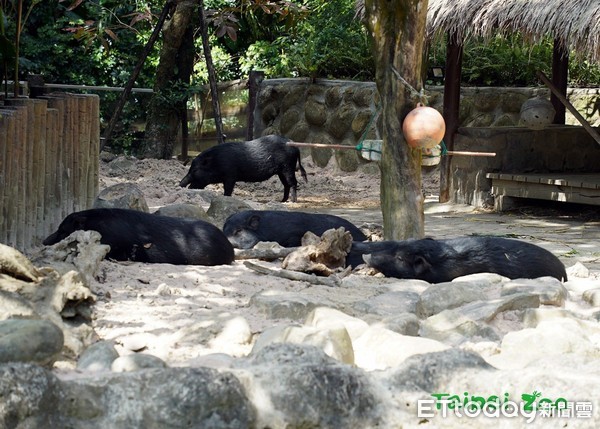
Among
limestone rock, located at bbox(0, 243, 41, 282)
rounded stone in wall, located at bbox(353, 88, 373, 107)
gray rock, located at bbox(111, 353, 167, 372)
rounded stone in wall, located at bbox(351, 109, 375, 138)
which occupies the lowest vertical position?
gray rock, located at bbox(111, 353, 167, 372)

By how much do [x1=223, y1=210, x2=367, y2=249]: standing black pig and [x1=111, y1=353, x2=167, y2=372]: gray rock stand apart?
394cm

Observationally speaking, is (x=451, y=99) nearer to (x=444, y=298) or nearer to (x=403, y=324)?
(x=444, y=298)

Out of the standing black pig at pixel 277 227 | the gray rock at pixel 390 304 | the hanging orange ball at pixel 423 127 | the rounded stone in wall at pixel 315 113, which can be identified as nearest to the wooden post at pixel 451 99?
the rounded stone in wall at pixel 315 113

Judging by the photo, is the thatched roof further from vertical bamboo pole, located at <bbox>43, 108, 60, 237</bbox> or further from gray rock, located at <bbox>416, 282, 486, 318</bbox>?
vertical bamboo pole, located at <bbox>43, 108, 60, 237</bbox>

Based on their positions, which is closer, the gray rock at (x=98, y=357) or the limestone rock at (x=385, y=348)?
the gray rock at (x=98, y=357)

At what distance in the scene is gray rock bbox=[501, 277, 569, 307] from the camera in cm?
528

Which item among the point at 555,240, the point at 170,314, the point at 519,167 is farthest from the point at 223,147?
the point at 170,314

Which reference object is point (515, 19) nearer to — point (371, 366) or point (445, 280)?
point (445, 280)

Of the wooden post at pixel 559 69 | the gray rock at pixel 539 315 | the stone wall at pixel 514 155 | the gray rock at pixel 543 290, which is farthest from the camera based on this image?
the wooden post at pixel 559 69

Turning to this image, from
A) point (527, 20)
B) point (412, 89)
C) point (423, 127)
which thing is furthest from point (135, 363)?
point (527, 20)

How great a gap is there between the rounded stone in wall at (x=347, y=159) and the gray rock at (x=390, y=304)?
8.71 metres

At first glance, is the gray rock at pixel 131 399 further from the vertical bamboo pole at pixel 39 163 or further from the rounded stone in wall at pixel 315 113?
the rounded stone in wall at pixel 315 113

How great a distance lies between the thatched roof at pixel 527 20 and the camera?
9383 mm

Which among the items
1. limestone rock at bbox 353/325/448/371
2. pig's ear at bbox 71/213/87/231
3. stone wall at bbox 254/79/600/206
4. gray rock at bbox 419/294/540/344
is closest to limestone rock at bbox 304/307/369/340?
limestone rock at bbox 353/325/448/371
